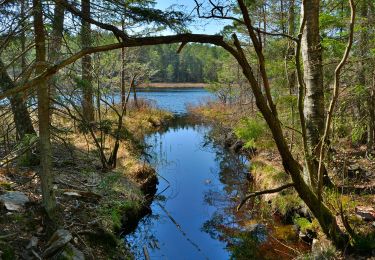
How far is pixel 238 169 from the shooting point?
11.0 meters

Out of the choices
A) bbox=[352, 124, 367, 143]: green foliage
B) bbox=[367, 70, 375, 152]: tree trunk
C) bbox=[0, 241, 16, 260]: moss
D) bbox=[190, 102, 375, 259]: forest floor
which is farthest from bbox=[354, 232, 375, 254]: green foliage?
bbox=[0, 241, 16, 260]: moss

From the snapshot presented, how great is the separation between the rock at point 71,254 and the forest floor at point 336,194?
2847 mm

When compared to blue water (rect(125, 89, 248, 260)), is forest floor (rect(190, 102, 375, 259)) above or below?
above

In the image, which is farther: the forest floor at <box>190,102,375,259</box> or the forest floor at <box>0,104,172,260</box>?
the forest floor at <box>190,102,375,259</box>

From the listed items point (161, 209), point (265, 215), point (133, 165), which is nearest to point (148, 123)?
point (133, 165)

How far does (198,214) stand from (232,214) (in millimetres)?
757

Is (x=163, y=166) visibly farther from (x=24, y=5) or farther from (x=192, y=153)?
(x=24, y=5)

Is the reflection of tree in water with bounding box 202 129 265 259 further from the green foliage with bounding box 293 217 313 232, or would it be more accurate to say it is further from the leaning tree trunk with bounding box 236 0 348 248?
the leaning tree trunk with bounding box 236 0 348 248

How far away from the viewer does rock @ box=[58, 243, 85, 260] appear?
383 centimetres

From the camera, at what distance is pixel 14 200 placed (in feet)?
14.5

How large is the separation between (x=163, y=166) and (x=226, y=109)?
37.6 ft

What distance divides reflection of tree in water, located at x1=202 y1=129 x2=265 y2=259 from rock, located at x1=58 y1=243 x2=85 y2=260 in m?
2.72

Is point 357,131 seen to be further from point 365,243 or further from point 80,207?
point 80,207

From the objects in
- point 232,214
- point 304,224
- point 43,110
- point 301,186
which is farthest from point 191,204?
point 43,110
